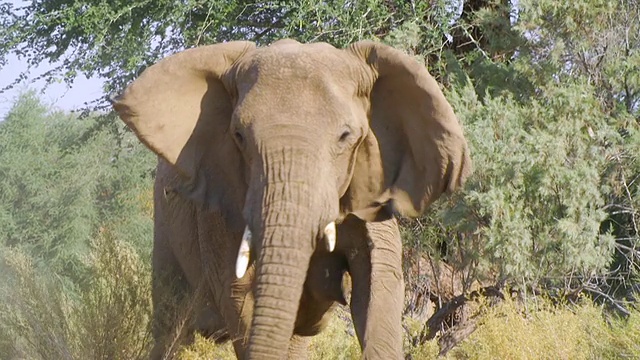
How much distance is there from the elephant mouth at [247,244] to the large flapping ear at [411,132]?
59cm

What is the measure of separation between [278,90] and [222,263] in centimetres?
116

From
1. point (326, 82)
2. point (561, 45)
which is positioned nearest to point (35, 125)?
point (561, 45)

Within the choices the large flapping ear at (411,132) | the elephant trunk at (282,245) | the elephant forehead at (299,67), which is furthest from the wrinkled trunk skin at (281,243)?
the large flapping ear at (411,132)

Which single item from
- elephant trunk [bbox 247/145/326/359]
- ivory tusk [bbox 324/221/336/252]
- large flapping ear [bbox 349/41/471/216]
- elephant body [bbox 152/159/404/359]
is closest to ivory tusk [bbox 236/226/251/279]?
elephant trunk [bbox 247/145/326/359]

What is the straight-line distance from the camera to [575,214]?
9359mm

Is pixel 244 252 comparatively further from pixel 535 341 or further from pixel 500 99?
pixel 500 99

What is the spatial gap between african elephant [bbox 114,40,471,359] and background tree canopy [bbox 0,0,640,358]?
1.54 metres

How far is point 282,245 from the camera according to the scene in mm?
5660

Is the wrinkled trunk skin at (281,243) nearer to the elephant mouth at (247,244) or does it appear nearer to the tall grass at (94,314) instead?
the elephant mouth at (247,244)

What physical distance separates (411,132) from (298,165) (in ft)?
2.92

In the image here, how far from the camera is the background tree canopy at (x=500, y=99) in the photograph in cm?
929

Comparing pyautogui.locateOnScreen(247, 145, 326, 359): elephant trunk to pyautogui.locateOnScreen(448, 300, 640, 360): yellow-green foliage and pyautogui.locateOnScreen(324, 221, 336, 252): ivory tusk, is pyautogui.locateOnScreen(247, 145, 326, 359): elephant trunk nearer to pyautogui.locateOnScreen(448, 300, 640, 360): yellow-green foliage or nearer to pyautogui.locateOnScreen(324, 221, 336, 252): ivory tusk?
pyautogui.locateOnScreen(324, 221, 336, 252): ivory tusk

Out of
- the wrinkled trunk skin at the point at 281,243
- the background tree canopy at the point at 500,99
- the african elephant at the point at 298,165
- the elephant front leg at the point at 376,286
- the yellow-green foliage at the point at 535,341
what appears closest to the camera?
the wrinkled trunk skin at the point at 281,243

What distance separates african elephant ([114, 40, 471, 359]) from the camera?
228 inches
